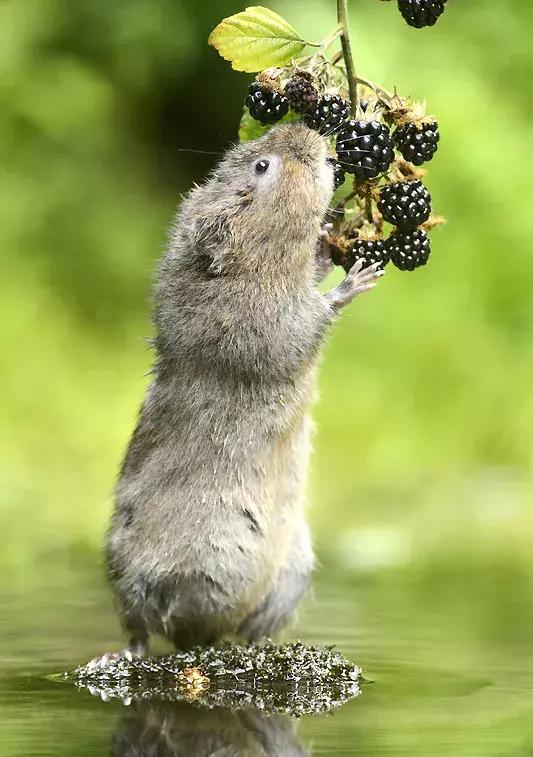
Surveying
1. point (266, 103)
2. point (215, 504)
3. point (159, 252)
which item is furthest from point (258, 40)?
point (159, 252)

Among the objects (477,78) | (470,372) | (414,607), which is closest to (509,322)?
(470,372)

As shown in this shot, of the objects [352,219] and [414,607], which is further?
[414,607]

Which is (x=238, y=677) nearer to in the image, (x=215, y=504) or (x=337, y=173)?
(x=215, y=504)

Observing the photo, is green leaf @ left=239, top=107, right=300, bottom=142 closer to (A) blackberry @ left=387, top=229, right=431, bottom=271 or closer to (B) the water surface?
(A) blackberry @ left=387, top=229, right=431, bottom=271

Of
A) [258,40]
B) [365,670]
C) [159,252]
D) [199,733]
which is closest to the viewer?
[199,733]

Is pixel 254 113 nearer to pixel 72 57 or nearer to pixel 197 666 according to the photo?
pixel 197 666

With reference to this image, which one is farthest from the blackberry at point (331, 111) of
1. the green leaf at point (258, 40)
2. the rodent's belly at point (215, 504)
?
the rodent's belly at point (215, 504)
